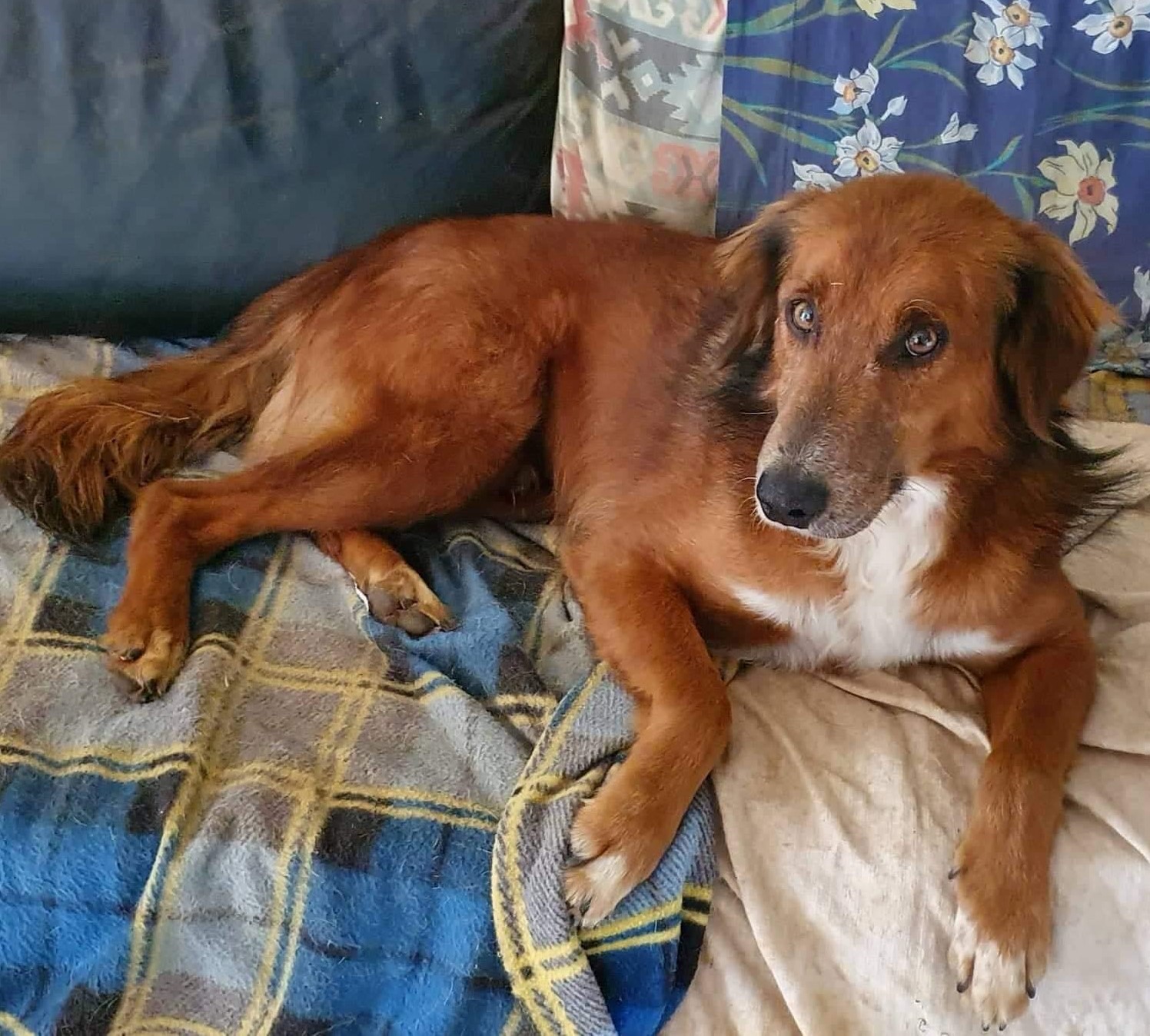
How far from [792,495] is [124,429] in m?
1.31

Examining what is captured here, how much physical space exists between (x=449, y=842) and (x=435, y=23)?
1.67 m

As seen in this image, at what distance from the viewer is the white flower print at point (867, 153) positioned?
2.28 meters

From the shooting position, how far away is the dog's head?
5.04 ft

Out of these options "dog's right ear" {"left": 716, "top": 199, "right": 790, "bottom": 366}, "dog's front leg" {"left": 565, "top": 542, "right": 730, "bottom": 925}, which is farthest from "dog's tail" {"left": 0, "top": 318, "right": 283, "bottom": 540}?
"dog's right ear" {"left": 716, "top": 199, "right": 790, "bottom": 366}

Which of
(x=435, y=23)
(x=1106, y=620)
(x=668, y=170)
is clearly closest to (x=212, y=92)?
(x=435, y=23)

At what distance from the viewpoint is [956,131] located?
226 centimetres

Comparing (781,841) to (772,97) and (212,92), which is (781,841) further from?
(212,92)

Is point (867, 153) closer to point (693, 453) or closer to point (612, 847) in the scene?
point (693, 453)

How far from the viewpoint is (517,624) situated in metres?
1.93

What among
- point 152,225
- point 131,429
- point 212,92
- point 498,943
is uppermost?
point 212,92

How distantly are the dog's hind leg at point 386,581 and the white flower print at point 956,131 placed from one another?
1.37 meters

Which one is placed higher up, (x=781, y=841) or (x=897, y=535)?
(x=897, y=535)

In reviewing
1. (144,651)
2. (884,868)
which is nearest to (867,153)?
(884,868)

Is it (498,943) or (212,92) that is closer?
(498,943)
